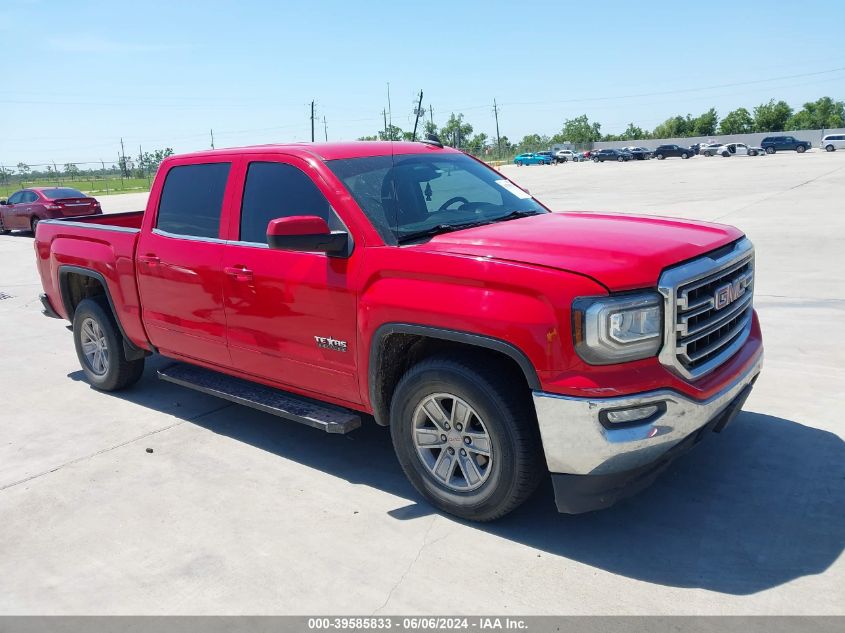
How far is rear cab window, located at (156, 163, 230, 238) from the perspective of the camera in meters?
4.96

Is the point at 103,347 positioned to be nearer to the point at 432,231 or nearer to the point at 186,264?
the point at 186,264

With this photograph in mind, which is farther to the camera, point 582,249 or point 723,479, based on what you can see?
point 723,479

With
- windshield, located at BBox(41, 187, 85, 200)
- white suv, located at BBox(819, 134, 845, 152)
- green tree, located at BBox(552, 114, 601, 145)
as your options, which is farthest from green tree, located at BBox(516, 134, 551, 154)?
windshield, located at BBox(41, 187, 85, 200)

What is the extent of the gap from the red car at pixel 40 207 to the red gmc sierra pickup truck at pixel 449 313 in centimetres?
1783

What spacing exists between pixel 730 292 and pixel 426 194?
6.09 feet

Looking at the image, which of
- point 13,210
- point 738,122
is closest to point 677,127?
point 738,122

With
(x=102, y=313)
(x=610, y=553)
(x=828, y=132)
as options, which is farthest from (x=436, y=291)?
(x=828, y=132)

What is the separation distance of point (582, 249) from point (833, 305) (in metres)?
→ 5.73

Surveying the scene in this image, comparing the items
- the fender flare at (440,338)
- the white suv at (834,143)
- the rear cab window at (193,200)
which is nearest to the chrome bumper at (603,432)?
the fender flare at (440,338)

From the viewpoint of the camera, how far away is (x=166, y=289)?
17.2 ft

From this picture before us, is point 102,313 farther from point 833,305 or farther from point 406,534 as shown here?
point 833,305

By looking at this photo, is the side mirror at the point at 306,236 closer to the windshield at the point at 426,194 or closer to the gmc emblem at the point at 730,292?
the windshield at the point at 426,194
